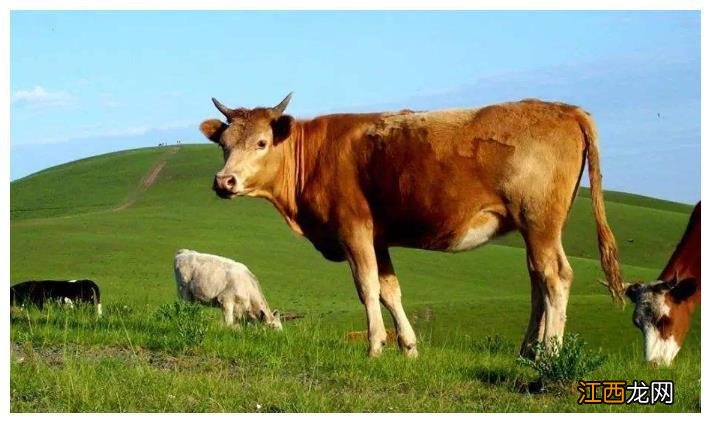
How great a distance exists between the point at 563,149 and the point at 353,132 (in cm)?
279

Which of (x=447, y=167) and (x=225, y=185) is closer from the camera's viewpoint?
(x=225, y=185)

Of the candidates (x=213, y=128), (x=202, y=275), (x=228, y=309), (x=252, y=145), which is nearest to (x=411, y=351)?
(x=252, y=145)

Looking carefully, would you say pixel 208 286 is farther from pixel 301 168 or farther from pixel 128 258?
pixel 128 258

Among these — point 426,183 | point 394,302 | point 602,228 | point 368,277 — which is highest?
point 426,183

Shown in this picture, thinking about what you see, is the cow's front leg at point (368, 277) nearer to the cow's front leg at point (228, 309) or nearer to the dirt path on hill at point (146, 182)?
the cow's front leg at point (228, 309)

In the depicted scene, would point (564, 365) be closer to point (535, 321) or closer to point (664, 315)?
point (535, 321)

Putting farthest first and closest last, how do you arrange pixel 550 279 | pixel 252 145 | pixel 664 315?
pixel 664 315 < pixel 252 145 < pixel 550 279

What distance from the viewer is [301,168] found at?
12898 millimetres

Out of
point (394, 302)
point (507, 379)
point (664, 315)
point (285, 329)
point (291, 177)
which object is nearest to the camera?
point (507, 379)

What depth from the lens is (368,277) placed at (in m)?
12.2

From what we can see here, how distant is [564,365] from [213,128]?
226 inches

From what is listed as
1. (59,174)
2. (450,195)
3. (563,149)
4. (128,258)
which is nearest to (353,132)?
(450,195)

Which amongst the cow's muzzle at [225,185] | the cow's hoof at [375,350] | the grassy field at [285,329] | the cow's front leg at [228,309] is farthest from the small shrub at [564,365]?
the cow's front leg at [228,309]

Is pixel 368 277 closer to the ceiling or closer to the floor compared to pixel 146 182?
closer to the floor
